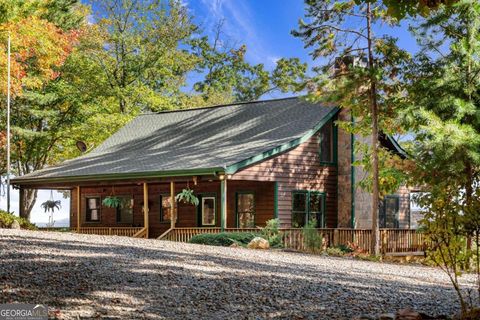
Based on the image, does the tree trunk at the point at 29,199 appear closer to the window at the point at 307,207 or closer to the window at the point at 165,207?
the window at the point at 165,207

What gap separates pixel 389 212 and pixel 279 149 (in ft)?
22.8

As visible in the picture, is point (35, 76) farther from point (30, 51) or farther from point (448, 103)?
point (448, 103)

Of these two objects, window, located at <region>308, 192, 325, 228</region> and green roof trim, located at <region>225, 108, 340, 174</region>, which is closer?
green roof trim, located at <region>225, 108, 340, 174</region>

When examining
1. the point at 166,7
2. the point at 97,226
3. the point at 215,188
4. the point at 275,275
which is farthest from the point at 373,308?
the point at 166,7

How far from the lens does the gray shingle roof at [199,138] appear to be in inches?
1037

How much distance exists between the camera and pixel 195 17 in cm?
4900

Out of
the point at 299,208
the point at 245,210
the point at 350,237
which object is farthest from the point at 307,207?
the point at 350,237

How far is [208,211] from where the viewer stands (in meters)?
28.4

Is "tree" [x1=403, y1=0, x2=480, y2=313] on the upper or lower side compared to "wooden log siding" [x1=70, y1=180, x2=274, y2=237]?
upper

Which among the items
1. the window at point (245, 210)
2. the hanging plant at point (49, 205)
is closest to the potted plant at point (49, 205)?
the hanging plant at point (49, 205)

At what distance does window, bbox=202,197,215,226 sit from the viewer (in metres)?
28.2

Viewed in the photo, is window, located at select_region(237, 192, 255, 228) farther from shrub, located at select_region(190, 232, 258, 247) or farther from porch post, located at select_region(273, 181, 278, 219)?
shrub, located at select_region(190, 232, 258, 247)

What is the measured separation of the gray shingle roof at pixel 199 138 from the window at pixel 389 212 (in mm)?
4896

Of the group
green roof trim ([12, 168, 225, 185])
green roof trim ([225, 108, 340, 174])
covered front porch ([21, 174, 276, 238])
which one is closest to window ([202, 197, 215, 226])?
covered front porch ([21, 174, 276, 238])
